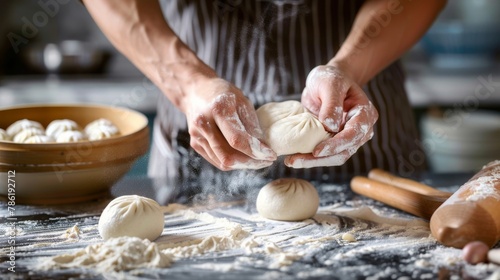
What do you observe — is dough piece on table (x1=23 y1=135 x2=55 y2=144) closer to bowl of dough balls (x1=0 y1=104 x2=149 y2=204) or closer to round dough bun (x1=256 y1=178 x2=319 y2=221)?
bowl of dough balls (x1=0 y1=104 x2=149 y2=204)

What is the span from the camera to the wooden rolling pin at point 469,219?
1.26 m

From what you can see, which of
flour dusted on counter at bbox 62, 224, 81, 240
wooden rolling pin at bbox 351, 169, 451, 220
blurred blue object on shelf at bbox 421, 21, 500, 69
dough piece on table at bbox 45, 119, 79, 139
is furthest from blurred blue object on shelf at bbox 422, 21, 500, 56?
flour dusted on counter at bbox 62, 224, 81, 240

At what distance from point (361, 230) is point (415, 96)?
6.52 feet

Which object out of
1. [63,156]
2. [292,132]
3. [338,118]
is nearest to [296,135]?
[292,132]

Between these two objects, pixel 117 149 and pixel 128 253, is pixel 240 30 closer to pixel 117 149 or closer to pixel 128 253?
pixel 117 149

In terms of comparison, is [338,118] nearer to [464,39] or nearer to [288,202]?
[288,202]

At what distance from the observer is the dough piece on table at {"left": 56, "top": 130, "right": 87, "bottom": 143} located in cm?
162

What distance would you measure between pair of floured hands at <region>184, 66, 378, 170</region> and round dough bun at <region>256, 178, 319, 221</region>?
0.29 ft

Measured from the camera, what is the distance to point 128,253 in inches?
47.6

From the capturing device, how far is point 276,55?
205cm

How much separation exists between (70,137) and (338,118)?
694mm

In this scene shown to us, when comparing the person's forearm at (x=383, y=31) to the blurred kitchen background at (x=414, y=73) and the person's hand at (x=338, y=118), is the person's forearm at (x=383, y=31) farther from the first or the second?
the blurred kitchen background at (x=414, y=73)

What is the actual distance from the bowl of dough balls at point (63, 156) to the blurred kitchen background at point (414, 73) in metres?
1.19

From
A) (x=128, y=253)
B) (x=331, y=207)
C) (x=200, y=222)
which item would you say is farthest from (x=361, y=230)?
(x=128, y=253)
